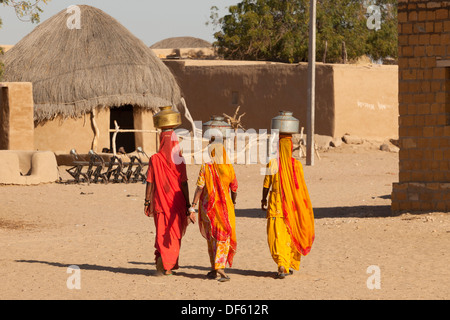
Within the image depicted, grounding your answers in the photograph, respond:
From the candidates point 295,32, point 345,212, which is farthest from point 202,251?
point 295,32

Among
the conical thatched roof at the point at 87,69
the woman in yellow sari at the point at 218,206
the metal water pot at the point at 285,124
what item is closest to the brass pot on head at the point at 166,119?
the woman in yellow sari at the point at 218,206

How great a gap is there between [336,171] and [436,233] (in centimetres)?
944

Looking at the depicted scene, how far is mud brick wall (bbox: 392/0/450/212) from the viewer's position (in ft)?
39.4

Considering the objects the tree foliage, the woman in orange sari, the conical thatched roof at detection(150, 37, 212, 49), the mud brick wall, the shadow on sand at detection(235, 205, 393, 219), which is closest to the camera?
the woman in orange sari

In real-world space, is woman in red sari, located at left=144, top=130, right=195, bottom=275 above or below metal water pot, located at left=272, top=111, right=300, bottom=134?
below

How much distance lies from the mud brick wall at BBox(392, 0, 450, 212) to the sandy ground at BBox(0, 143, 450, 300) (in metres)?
0.34

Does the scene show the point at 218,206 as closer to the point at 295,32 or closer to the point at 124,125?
the point at 124,125

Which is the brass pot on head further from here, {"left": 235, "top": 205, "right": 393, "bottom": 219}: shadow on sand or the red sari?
{"left": 235, "top": 205, "right": 393, "bottom": 219}: shadow on sand

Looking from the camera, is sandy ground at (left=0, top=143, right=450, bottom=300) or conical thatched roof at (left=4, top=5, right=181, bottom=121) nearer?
sandy ground at (left=0, top=143, right=450, bottom=300)

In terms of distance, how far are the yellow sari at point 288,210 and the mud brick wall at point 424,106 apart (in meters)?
4.46

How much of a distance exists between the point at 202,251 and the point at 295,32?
23.9m

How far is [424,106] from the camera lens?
12148mm

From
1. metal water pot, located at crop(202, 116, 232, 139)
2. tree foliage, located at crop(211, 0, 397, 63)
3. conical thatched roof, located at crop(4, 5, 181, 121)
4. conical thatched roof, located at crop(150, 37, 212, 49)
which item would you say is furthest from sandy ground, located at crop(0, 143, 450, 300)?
conical thatched roof, located at crop(150, 37, 212, 49)

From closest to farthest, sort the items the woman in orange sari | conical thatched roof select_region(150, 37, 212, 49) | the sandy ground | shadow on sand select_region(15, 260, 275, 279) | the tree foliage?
1. the sandy ground
2. the woman in orange sari
3. shadow on sand select_region(15, 260, 275, 279)
4. the tree foliage
5. conical thatched roof select_region(150, 37, 212, 49)
